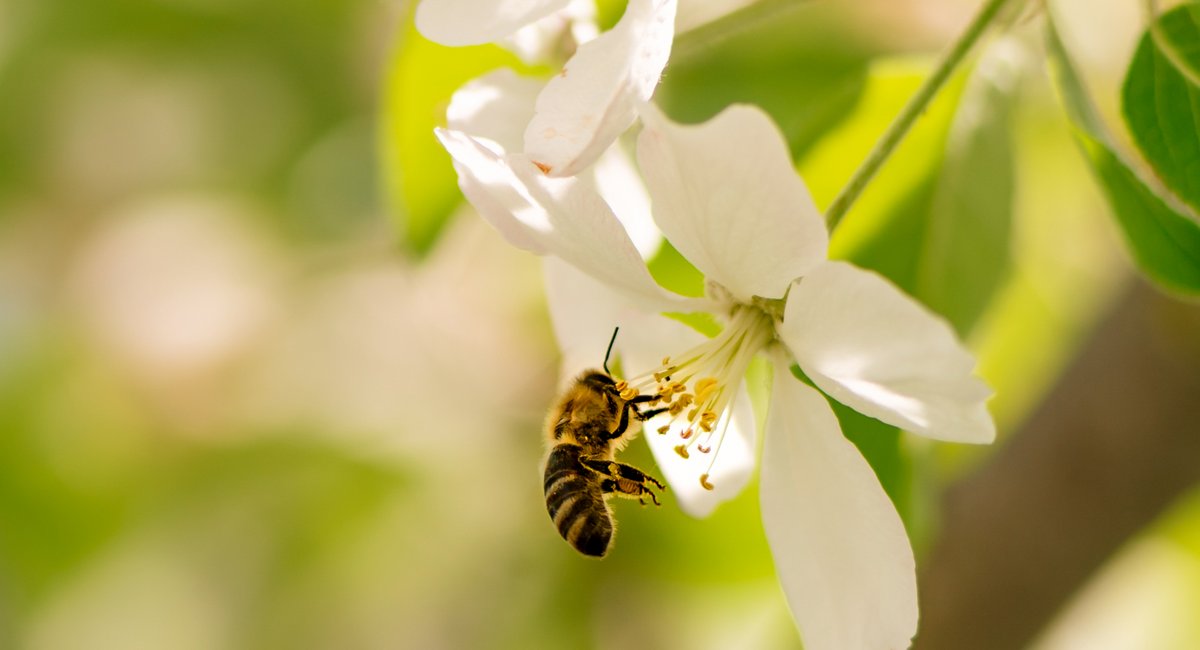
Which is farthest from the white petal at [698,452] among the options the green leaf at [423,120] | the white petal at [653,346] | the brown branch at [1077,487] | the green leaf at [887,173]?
the brown branch at [1077,487]

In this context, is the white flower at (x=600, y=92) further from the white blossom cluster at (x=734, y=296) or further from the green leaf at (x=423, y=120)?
the green leaf at (x=423, y=120)

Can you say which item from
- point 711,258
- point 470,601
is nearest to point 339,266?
point 470,601

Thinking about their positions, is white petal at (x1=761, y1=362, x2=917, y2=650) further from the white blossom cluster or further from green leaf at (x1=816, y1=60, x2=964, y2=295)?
green leaf at (x1=816, y1=60, x2=964, y2=295)

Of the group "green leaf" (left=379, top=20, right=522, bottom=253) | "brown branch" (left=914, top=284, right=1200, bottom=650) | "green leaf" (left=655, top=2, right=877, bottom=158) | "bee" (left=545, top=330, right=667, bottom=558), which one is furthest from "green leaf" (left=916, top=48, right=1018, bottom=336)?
"brown branch" (left=914, top=284, right=1200, bottom=650)

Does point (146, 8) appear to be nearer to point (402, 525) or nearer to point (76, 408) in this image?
point (76, 408)

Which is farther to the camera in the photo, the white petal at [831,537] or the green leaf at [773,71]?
the green leaf at [773,71]

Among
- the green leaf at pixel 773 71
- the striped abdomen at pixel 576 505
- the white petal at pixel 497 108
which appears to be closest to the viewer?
the white petal at pixel 497 108
